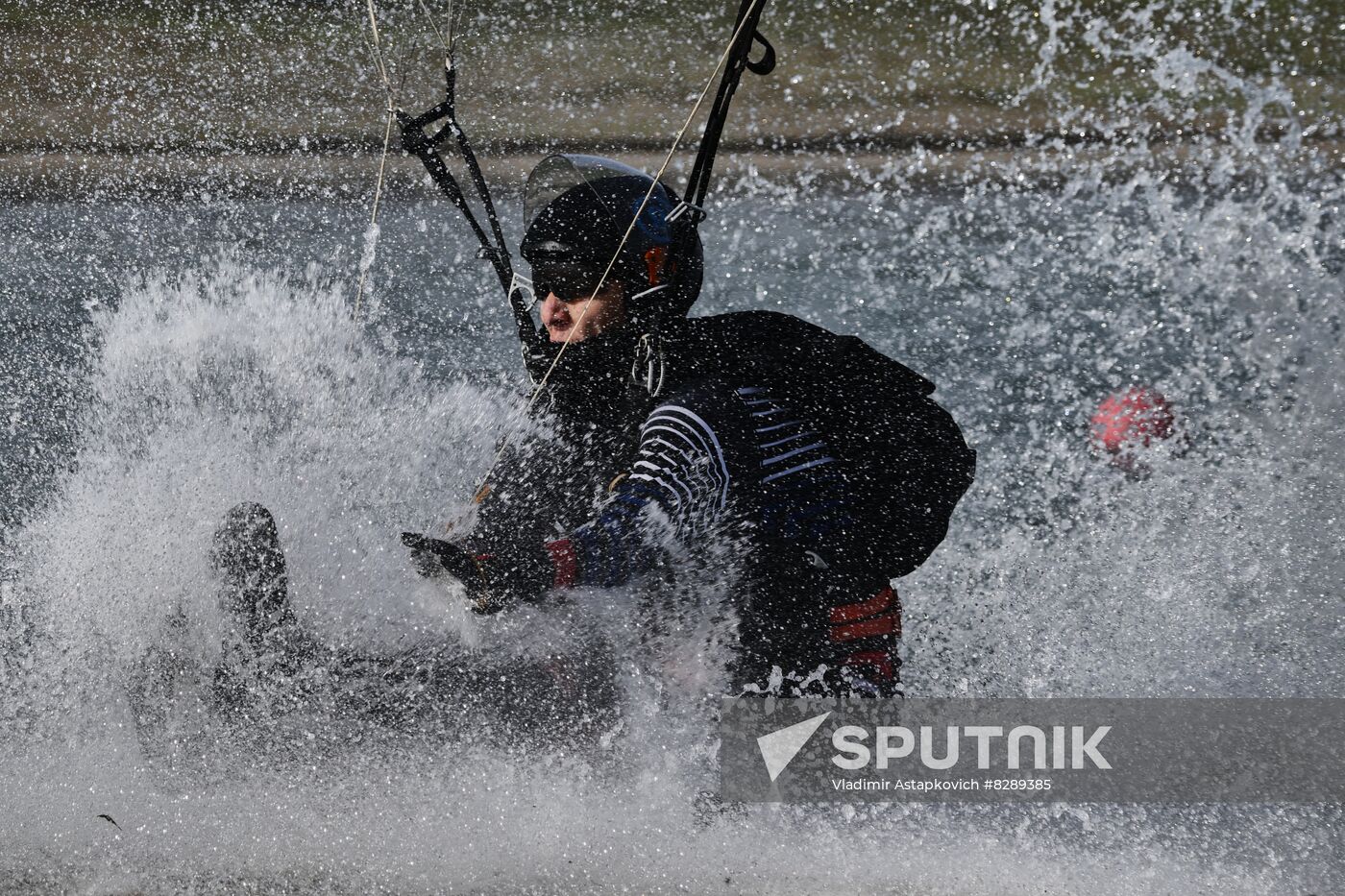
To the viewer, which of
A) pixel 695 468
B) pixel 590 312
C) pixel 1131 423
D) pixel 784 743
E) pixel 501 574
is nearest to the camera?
pixel 501 574

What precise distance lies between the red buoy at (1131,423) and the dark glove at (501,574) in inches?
111

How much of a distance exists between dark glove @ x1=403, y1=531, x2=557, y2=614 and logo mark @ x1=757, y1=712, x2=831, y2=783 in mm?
828

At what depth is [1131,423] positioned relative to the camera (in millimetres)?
4895

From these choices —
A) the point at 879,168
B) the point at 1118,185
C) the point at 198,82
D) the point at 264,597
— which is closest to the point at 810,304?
the point at 879,168

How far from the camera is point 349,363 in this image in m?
4.43

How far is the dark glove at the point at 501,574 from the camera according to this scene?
2.46 m

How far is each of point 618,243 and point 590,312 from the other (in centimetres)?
17

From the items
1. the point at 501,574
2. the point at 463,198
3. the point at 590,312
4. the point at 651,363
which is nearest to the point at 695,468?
the point at 651,363

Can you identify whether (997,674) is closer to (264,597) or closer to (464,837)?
(464,837)

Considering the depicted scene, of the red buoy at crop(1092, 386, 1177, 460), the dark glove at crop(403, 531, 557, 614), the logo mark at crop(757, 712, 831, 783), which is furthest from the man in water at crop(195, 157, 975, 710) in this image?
the red buoy at crop(1092, 386, 1177, 460)

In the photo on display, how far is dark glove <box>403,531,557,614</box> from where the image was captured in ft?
8.09

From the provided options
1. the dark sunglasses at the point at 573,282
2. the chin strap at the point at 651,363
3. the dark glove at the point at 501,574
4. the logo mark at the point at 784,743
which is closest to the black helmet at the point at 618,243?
the dark sunglasses at the point at 573,282

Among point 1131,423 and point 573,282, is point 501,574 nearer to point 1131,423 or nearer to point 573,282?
point 573,282

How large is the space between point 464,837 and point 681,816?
50 cm
